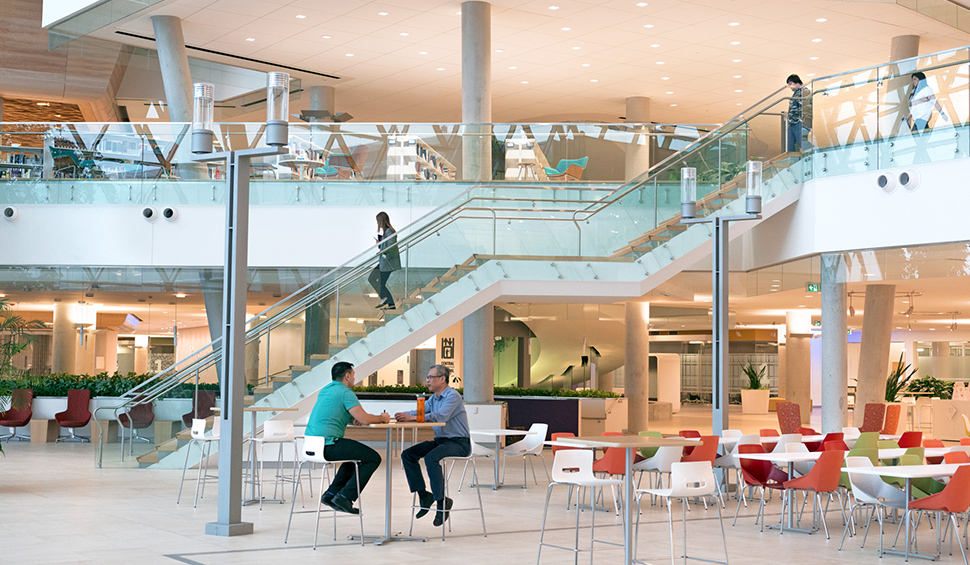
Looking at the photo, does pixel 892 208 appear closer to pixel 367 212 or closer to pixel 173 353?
pixel 367 212

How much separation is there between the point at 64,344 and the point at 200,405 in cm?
802

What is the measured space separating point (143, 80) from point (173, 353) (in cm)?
567

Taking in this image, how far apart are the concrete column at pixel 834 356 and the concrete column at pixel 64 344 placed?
12948 mm

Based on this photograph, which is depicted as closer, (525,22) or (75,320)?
(525,22)

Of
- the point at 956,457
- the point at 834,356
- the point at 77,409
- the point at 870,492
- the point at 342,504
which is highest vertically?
the point at 834,356

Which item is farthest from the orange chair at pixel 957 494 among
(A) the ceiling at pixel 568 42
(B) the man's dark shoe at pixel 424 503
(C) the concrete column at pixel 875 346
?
(A) the ceiling at pixel 568 42

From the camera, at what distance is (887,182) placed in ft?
40.0

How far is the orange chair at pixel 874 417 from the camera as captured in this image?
14.2 meters

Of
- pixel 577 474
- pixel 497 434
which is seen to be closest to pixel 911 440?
pixel 497 434

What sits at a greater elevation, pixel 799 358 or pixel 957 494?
pixel 799 358

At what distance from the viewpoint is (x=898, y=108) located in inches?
478

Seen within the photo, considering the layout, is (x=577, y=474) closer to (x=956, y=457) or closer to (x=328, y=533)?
(x=328, y=533)

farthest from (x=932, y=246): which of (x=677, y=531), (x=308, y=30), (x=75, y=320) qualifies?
(x=75, y=320)

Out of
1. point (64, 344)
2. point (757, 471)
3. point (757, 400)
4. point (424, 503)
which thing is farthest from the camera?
point (757, 400)
